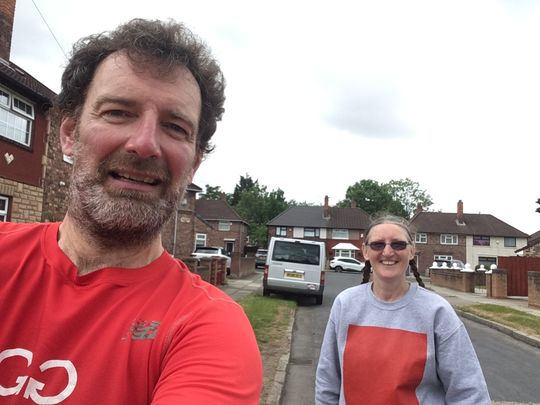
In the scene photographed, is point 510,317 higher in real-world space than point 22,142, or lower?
lower

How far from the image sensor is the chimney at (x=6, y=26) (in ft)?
52.0

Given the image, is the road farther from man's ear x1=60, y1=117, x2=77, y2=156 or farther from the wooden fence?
the wooden fence

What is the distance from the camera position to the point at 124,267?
1.55 metres

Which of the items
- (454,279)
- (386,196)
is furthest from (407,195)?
(454,279)

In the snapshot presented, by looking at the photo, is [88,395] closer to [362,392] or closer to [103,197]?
[103,197]

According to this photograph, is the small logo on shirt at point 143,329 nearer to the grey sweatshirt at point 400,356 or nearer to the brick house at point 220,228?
the grey sweatshirt at point 400,356

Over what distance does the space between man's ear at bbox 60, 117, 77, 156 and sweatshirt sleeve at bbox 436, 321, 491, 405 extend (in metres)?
2.12

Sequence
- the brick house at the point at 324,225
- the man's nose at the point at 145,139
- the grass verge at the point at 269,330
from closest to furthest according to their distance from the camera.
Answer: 1. the man's nose at the point at 145,139
2. the grass verge at the point at 269,330
3. the brick house at the point at 324,225

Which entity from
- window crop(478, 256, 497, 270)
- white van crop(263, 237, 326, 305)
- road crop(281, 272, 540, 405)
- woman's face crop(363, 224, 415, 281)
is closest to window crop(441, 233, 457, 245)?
window crop(478, 256, 497, 270)

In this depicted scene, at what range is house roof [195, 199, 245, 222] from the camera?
5847 cm

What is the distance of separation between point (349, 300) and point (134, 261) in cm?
178

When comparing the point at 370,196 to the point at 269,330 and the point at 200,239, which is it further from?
the point at 269,330

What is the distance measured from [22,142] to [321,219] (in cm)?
5006

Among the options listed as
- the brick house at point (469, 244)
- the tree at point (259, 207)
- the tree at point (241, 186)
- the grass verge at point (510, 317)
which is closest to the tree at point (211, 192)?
the tree at point (241, 186)
